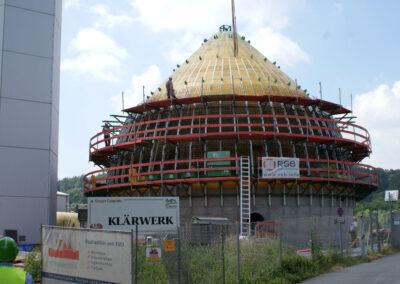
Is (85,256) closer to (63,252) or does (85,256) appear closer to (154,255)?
(63,252)

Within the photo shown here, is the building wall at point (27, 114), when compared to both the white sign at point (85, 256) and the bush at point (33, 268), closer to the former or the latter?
the bush at point (33, 268)

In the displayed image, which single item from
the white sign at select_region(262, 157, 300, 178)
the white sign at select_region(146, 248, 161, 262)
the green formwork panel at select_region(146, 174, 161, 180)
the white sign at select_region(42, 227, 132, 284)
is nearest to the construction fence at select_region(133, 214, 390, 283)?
the white sign at select_region(146, 248, 161, 262)

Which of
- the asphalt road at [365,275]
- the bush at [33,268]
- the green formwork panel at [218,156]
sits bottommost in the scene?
the asphalt road at [365,275]

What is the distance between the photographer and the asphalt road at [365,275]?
17.3 meters

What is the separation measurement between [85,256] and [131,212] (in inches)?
359

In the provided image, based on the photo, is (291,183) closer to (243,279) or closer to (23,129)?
(23,129)

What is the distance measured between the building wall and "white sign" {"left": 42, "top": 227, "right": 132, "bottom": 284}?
55.8ft

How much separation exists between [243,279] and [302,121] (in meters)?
27.2

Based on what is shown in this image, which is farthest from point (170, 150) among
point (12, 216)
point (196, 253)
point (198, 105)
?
point (196, 253)

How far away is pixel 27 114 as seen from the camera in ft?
104

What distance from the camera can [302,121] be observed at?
42.3 m

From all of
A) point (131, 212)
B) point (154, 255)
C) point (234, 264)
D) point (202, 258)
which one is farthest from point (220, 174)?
point (154, 255)

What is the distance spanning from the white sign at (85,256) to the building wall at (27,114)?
17018mm

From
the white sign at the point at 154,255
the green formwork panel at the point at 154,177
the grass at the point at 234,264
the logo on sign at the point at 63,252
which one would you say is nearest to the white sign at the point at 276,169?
the green formwork panel at the point at 154,177
